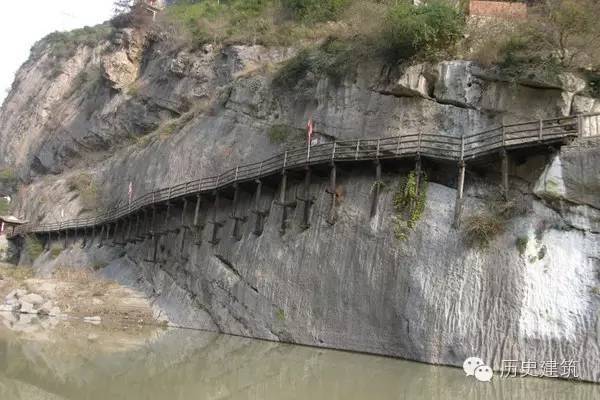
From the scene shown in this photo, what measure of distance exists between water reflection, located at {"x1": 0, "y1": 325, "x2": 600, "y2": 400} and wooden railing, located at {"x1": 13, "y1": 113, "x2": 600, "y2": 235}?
295 inches

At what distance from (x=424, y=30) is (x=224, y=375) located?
16.5m

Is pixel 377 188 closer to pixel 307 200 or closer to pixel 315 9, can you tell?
pixel 307 200

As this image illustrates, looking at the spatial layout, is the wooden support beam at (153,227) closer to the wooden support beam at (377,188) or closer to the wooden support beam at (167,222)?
the wooden support beam at (167,222)

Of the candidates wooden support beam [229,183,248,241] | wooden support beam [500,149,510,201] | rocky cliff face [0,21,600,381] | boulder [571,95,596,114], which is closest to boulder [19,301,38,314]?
rocky cliff face [0,21,600,381]

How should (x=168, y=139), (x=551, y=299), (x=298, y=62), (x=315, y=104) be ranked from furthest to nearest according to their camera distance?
(x=168, y=139), (x=298, y=62), (x=315, y=104), (x=551, y=299)

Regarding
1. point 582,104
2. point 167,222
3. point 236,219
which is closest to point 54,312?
point 167,222

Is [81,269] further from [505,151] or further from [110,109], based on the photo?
[505,151]

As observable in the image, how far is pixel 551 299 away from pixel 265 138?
57.7 feet

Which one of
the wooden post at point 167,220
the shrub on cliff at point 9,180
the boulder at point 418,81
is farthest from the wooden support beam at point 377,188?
the shrub on cliff at point 9,180

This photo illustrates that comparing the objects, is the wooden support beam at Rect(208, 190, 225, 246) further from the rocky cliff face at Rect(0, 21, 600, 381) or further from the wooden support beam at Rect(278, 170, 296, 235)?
the wooden support beam at Rect(278, 170, 296, 235)

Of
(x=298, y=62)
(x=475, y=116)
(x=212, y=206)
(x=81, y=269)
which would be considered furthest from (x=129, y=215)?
(x=475, y=116)

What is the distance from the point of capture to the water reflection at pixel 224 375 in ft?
50.5

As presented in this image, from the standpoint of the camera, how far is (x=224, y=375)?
18328 mm

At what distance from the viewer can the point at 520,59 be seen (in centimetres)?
2394
